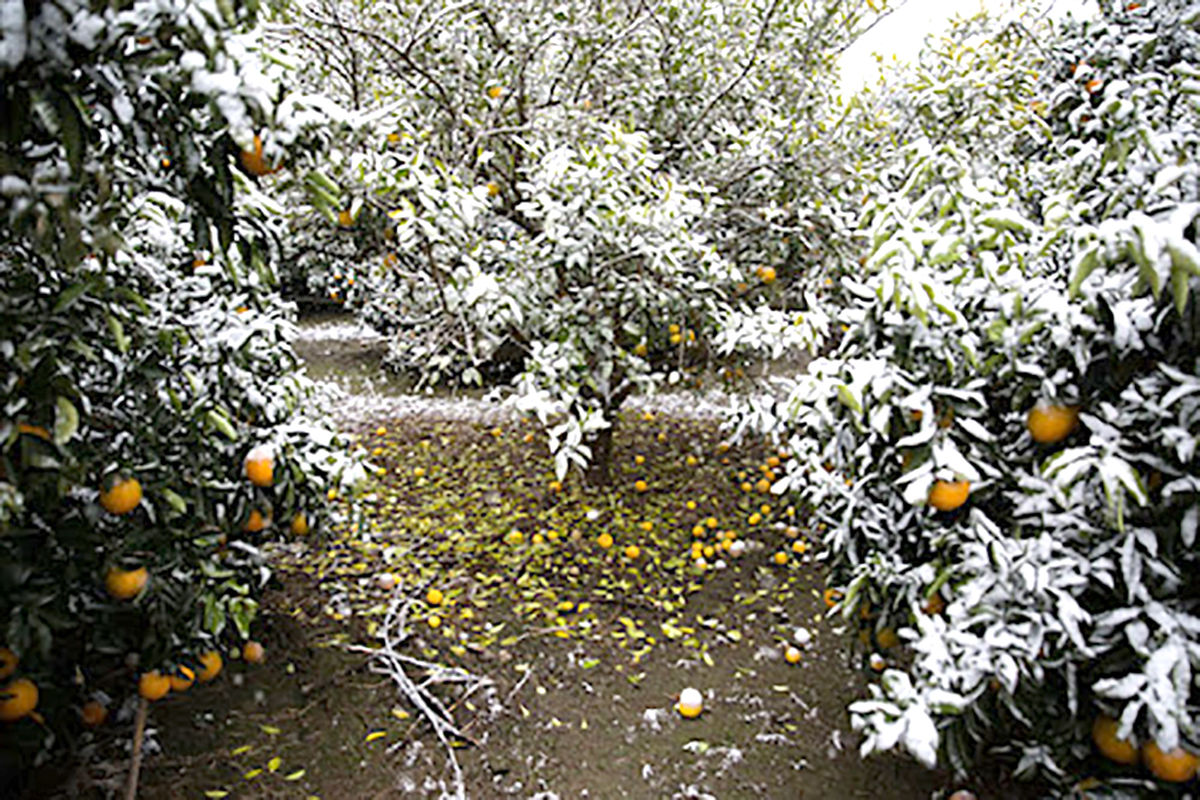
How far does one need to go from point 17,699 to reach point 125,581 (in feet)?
0.96

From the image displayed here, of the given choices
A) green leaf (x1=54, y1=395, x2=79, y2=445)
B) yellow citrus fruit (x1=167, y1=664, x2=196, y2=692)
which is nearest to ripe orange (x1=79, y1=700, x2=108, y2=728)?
yellow citrus fruit (x1=167, y1=664, x2=196, y2=692)

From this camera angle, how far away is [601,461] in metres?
4.00

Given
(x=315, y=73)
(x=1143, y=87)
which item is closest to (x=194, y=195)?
(x=1143, y=87)

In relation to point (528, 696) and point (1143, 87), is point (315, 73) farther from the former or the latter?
point (1143, 87)

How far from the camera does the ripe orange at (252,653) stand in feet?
8.17

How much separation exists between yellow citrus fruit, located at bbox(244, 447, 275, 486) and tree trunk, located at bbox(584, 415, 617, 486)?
2069 millimetres

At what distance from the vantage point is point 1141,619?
1399mm

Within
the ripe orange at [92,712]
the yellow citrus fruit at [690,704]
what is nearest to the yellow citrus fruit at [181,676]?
the ripe orange at [92,712]

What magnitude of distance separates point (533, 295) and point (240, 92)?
236 centimetres

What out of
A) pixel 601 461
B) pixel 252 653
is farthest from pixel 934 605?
pixel 601 461

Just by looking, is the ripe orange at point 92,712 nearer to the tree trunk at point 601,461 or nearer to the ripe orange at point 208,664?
the ripe orange at point 208,664

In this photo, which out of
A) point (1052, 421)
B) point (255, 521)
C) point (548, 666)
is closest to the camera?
point (1052, 421)

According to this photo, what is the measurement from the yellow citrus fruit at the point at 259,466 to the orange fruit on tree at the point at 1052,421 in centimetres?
194

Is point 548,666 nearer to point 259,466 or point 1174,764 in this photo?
point 259,466
